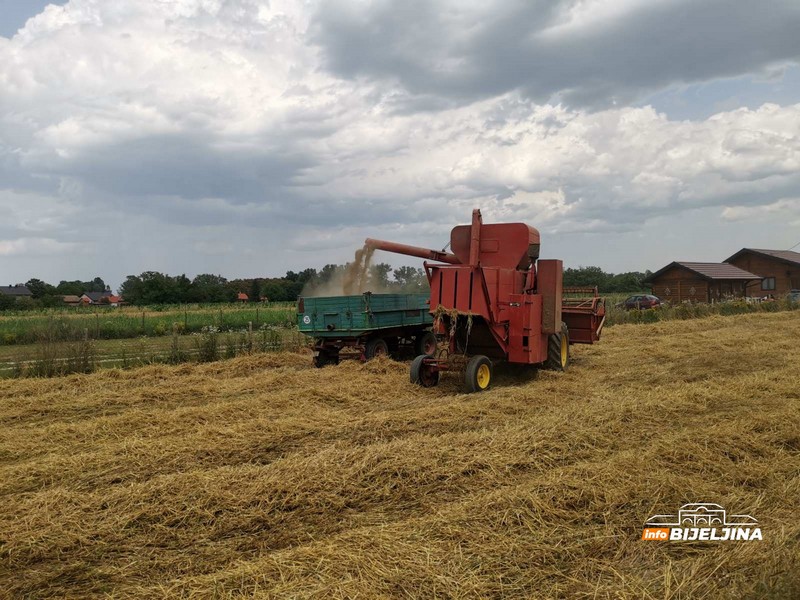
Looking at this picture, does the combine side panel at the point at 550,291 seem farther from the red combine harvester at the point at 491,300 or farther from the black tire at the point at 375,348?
the black tire at the point at 375,348

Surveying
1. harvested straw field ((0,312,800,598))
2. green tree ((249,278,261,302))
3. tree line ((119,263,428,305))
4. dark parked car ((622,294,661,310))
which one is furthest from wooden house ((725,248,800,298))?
green tree ((249,278,261,302))

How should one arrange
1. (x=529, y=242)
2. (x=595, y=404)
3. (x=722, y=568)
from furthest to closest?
(x=529, y=242) → (x=595, y=404) → (x=722, y=568)

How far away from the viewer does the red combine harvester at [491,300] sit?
Answer: 1020 cm

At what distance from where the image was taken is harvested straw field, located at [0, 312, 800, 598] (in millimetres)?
3613

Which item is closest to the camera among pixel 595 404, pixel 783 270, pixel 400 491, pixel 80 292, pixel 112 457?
pixel 400 491

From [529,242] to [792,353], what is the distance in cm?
747

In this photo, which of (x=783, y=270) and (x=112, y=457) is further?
(x=783, y=270)

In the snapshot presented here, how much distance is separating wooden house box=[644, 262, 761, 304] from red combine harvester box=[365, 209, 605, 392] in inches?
1351

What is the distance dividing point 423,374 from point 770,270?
49.6 m

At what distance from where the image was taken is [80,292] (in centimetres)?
10488

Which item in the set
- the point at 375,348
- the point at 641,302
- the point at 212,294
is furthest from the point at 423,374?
the point at 212,294

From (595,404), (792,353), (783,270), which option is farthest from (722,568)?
(783,270)

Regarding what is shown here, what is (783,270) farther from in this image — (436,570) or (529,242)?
(436,570)

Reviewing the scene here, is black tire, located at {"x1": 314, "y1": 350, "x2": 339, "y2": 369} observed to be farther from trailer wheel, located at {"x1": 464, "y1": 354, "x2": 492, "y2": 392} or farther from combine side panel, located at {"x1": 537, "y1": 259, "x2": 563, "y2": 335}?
combine side panel, located at {"x1": 537, "y1": 259, "x2": 563, "y2": 335}
